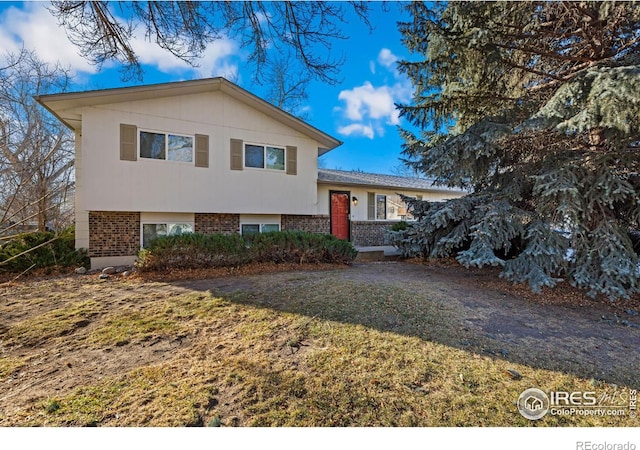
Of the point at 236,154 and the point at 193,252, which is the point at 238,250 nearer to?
the point at 193,252

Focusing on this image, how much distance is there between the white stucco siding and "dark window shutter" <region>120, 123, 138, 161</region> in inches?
4.2

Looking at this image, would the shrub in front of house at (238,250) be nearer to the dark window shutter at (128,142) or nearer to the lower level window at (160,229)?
the lower level window at (160,229)

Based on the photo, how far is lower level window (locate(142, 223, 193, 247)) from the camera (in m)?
8.43

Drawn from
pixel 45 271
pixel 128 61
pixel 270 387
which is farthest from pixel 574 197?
pixel 45 271

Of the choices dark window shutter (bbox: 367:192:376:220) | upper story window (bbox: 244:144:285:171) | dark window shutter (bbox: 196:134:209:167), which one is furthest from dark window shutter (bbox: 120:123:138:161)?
dark window shutter (bbox: 367:192:376:220)

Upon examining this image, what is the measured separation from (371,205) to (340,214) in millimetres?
1753

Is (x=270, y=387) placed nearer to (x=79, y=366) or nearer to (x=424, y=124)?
(x=79, y=366)

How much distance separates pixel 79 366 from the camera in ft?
9.25

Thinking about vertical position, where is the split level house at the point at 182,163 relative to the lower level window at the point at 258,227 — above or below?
above

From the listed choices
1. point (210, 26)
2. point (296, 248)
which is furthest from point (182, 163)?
point (210, 26)

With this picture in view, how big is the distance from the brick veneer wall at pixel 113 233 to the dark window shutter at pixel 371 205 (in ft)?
28.9

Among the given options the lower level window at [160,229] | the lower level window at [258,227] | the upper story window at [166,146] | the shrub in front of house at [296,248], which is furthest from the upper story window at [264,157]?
the shrub in front of house at [296,248]

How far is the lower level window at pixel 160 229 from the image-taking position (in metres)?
8.43

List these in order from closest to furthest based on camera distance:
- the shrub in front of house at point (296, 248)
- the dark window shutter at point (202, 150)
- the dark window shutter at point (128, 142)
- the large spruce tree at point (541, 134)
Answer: the large spruce tree at point (541, 134) → the shrub in front of house at point (296, 248) → the dark window shutter at point (128, 142) → the dark window shutter at point (202, 150)
